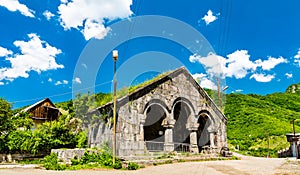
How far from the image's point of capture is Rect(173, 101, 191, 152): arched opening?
1783 centimetres

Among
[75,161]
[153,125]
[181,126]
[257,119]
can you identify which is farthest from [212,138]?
[257,119]

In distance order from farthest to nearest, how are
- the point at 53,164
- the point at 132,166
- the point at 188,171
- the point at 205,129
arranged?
the point at 205,129, the point at 53,164, the point at 132,166, the point at 188,171

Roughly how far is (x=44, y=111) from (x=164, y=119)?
1941 centimetres

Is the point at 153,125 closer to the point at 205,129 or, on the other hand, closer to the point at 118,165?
the point at 205,129

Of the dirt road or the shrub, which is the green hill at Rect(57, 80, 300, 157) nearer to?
the shrub

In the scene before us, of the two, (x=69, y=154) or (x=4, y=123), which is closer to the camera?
(x=69, y=154)

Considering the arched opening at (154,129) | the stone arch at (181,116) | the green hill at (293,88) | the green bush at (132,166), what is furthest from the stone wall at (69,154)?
the green hill at (293,88)

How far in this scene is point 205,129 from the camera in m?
19.1

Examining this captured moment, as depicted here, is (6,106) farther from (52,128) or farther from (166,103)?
(166,103)

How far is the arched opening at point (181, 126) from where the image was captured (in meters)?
17.8

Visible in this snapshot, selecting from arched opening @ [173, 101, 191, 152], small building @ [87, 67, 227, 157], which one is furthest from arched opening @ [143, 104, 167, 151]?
arched opening @ [173, 101, 191, 152]

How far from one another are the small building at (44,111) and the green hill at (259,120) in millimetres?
21445

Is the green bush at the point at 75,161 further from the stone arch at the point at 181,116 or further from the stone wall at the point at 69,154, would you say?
the stone arch at the point at 181,116

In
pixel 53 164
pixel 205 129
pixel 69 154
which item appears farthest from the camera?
pixel 205 129
